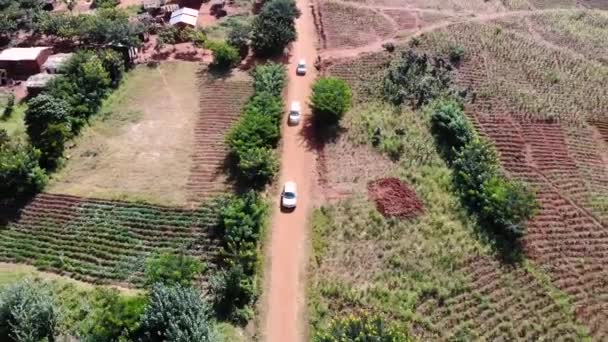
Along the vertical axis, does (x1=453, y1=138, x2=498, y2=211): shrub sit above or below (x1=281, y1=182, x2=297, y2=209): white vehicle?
above

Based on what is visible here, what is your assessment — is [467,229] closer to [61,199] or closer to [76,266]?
[76,266]

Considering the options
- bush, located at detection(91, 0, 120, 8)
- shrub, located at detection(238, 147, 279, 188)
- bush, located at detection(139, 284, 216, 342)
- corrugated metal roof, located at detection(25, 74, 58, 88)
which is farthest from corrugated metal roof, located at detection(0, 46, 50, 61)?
bush, located at detection(139, 284, 216, 342)

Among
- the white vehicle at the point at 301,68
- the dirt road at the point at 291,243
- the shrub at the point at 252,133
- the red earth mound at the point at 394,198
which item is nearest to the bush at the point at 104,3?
the white vehicle at the point at 301,68

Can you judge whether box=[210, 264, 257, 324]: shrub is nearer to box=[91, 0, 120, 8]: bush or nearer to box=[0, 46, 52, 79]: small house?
box=[0, 46, 52, 79]: small house

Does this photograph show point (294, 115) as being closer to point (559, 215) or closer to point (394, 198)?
point (394, 198)

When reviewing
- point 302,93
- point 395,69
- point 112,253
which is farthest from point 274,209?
point 395,69

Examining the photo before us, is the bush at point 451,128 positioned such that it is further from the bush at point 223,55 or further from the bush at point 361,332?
the bush at point 223,55
